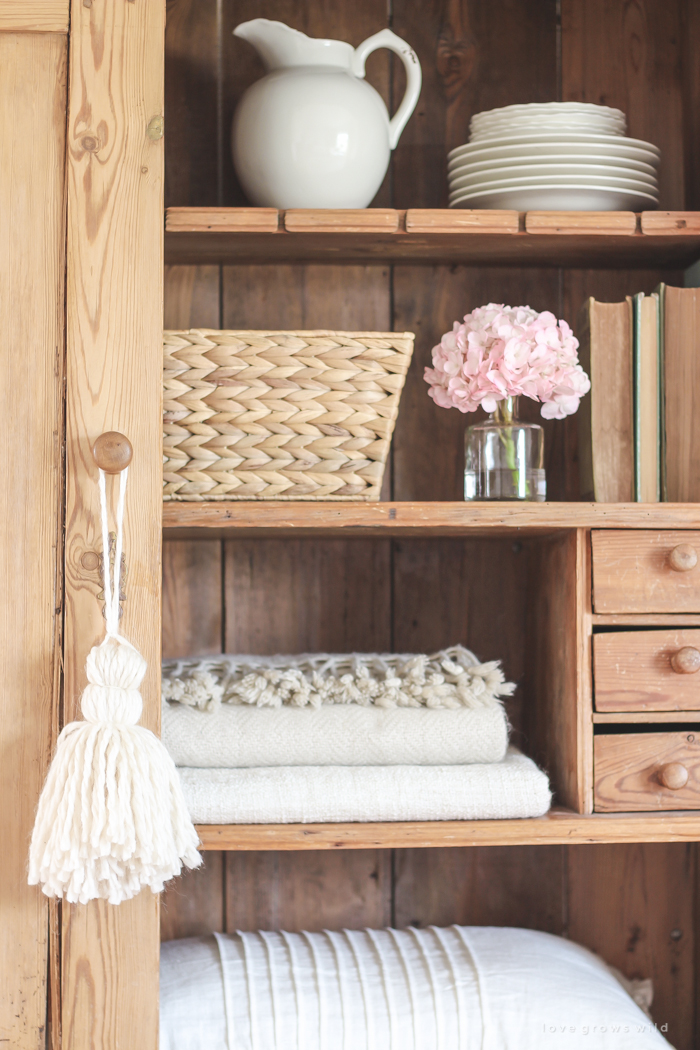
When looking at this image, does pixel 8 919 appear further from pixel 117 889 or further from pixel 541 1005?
pixel 541 1005

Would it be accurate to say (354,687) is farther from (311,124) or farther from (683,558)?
(311,124)

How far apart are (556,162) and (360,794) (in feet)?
2.64

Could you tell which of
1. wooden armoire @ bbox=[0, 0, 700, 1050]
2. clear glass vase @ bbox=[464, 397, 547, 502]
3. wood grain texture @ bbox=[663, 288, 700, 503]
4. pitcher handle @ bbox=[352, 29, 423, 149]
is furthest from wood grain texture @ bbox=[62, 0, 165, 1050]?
wood grain texture @ bbox=[663, 288, 700, 503]

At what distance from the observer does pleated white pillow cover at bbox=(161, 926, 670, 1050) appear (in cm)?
97

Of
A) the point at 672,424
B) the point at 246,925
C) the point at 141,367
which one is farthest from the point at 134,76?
the point at 246,925

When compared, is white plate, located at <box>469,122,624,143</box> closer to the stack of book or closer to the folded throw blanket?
the stack of book

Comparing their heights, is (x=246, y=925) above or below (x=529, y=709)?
below

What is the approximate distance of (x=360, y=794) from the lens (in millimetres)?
957

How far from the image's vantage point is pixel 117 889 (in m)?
0.83

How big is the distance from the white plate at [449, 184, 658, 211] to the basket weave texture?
0.91 ft

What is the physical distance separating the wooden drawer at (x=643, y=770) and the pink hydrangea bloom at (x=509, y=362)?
15.7 inches

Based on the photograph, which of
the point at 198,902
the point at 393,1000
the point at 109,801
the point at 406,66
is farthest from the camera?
the point at 198,902

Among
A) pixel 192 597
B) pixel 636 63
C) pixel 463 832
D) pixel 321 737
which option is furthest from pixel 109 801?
pixel 636 63

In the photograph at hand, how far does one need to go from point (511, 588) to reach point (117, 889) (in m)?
0.70
